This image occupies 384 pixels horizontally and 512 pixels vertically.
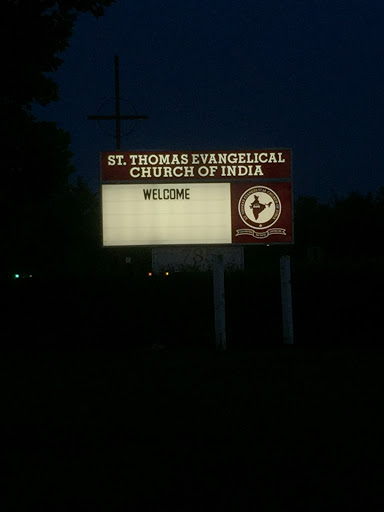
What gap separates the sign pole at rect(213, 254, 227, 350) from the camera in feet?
52.5

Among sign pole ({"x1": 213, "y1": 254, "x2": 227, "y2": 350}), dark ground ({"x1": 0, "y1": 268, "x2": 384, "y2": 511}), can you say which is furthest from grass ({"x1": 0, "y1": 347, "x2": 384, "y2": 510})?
sign pole ({"x1": 213, "y1": 254, "x2": 227, "y2": 350})

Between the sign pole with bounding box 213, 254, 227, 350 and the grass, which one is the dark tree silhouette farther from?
the grass

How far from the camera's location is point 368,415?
8969mm

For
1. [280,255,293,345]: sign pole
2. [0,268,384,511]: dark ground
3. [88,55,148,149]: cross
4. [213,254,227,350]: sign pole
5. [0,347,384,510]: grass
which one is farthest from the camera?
[88,55,148,149]: cross

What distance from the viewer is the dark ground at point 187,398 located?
642 cm

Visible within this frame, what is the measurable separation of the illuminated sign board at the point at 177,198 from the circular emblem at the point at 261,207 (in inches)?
1.2

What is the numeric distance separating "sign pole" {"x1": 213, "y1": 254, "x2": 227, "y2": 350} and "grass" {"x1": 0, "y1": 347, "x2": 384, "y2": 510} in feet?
7.86

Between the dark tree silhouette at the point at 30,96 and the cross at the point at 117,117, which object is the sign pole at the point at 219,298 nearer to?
the dark tree silhouette at the point at 30,96

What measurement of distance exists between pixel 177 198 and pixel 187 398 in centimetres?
1255

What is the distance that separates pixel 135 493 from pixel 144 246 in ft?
54.1

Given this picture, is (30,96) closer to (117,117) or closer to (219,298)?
(117,117)

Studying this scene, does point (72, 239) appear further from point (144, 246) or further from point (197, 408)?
point (197, 408)

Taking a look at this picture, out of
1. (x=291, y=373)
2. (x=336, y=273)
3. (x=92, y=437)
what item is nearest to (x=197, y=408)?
(x=92, y=437)

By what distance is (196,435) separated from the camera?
8.16m
